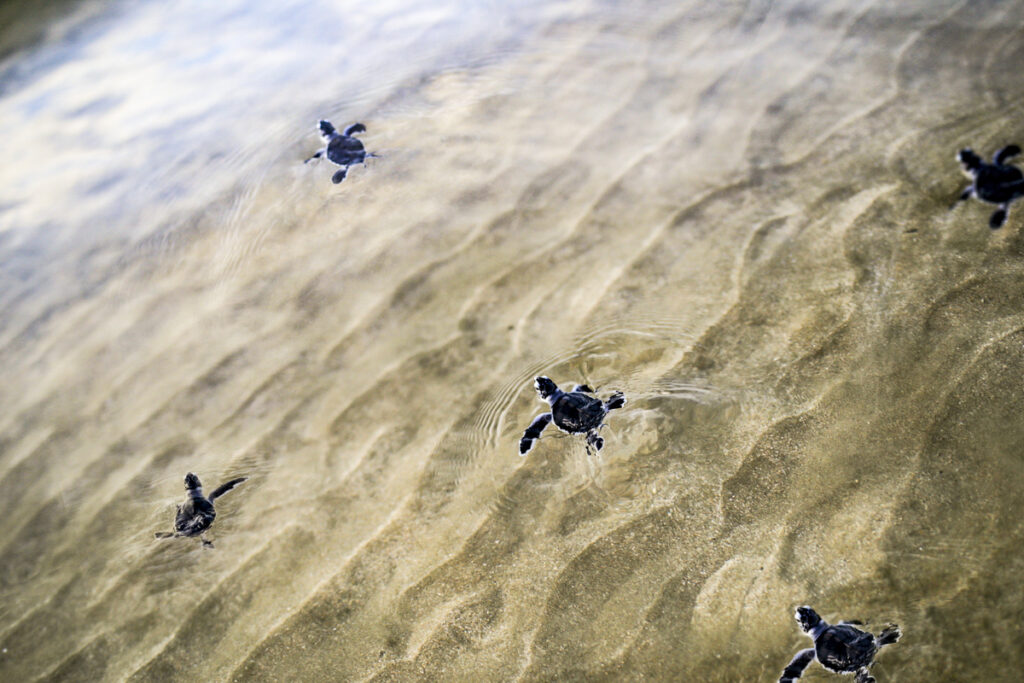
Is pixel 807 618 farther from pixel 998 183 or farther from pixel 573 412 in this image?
pixel 998 183

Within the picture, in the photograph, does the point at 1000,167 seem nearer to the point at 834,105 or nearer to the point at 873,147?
the point at 873,147

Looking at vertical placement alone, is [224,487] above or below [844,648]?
above

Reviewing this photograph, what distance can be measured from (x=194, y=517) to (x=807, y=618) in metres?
1.79

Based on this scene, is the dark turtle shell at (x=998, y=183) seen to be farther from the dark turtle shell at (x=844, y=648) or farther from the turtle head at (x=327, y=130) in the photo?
the turtle head at (x=327, y=130)

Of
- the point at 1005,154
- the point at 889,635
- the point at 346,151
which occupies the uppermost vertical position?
the point at 346,151

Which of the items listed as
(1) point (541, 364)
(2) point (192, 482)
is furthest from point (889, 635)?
(2) point (192, 482)

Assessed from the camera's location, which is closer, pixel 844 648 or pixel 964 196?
pixel 844 648

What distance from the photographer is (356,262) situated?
8.43ft

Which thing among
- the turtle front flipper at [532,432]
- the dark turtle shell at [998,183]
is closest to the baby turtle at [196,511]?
the turtle front flipper at [532,432]

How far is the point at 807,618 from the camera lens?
157 cm

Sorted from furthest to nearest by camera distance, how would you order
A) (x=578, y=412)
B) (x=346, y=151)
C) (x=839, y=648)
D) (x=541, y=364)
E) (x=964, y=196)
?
(x=346, y=151)
(x=964, y=196)
(x=541, y=364)
(x=578, y=412)
(x=839, y=648)

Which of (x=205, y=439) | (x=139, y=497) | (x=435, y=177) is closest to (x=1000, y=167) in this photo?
(x=435, y=177)

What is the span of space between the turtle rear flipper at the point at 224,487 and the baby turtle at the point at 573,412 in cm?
93

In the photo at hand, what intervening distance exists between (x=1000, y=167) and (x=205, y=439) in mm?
2922
